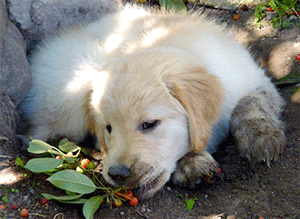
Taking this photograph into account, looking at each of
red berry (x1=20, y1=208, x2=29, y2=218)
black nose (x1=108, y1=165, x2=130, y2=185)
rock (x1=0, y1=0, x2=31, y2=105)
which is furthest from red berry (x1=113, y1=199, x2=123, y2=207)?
rock (x1=0, y1=0, x2=31, y2=105)

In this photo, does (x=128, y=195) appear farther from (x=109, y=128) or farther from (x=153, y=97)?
(x=153, y=97)

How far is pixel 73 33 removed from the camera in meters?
3.97

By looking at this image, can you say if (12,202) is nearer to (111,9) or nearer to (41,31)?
(41,31)

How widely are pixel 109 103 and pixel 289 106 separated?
1.88 meters

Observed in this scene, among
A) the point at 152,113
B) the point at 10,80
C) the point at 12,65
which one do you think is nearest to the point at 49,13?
the point at 12,65

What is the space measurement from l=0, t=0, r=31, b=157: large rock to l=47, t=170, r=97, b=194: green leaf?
70 cm

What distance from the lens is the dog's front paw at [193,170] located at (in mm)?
2861

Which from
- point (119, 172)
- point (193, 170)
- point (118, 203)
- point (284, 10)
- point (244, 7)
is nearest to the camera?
point (119, 172)

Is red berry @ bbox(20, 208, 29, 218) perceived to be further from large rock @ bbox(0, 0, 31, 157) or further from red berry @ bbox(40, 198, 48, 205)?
large rock @ bbox(0, 0, 31, 157)

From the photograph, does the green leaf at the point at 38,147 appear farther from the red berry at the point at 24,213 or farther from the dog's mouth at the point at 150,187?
the dog's mouth at the point at 150,187

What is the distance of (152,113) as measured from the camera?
2.62 meters

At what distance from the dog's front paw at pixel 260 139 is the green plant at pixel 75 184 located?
3.39 feet

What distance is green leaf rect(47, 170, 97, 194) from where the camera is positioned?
2.54m

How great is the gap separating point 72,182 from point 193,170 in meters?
0.92
